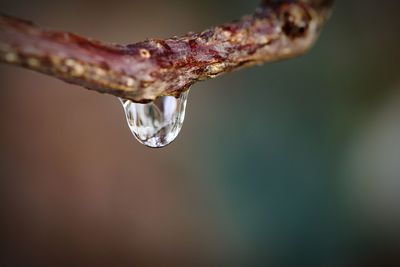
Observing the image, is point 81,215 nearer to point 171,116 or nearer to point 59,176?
point 59,176

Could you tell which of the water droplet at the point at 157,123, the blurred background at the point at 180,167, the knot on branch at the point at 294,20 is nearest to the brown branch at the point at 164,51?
the knot on branch at the point at 294,20

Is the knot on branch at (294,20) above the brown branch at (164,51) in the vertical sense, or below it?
above

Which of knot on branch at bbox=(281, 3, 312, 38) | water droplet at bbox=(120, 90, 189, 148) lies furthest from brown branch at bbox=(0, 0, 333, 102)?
water droplet at bbox=(120, 90, 189, 148)

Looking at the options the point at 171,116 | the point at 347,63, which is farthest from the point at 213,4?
the point at 171,116

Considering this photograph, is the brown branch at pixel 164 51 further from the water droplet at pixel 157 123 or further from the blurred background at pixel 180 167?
the blurred background at pixel 180 167

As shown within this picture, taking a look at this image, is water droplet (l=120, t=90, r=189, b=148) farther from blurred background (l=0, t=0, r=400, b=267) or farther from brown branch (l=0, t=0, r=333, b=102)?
blurred background (l=0, t=0, r=400, b=267)

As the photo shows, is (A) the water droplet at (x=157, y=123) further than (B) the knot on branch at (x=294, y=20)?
Yes
